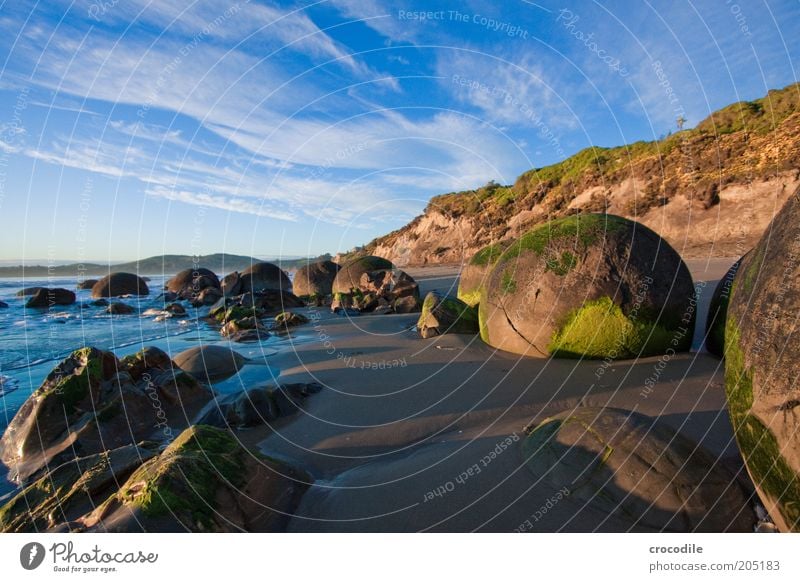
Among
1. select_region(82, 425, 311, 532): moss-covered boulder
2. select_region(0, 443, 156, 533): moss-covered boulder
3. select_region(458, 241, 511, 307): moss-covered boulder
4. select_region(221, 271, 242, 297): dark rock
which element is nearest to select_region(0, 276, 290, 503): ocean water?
select_region(0, 443, 156, 533): moss-covered boulder

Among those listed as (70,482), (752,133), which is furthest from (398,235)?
(70,482)

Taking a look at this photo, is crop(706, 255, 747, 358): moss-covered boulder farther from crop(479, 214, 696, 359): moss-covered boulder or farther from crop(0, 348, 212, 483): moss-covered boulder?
crop(0, 348, 212, 483): moss-covered boulder

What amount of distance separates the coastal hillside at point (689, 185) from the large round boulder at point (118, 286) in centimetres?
2575

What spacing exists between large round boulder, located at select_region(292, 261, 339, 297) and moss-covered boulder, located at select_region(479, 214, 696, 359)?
16.5 m

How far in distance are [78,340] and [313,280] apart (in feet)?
38.3

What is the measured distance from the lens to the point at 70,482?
11.9 feet

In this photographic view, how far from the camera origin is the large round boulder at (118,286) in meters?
27.2

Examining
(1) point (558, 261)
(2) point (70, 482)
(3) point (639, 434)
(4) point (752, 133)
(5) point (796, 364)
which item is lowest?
(2) point (70, 482)

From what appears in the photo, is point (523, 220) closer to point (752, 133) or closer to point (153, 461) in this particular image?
point (752, 133)

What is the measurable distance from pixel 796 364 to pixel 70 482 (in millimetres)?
5354

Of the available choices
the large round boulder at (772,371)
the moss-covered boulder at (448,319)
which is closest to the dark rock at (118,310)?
the moss-covered boulder at (448,319)

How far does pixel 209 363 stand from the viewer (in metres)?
7.69

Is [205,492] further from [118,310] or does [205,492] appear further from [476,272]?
[118,310]
